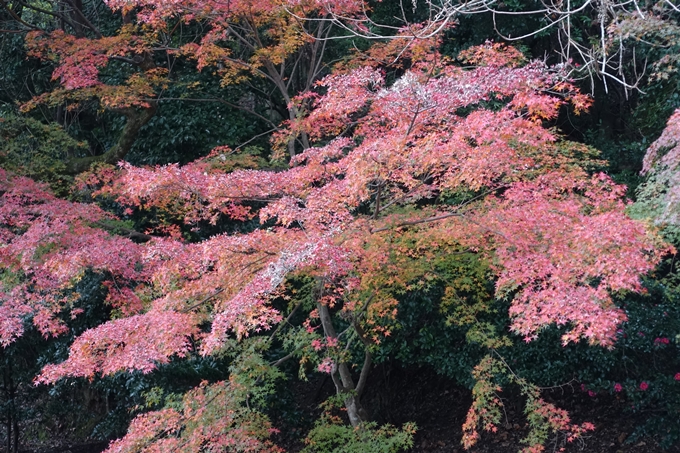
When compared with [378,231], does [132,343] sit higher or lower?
lower

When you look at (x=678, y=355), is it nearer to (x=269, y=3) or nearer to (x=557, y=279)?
(x=557, y=279)

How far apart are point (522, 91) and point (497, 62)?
1.14 m

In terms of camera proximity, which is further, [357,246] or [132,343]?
[132,343]

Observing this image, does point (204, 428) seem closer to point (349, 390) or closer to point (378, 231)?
point (349, 390)

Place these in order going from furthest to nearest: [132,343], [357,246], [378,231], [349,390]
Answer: [349,390], [378,231], [132,343], [357,246]

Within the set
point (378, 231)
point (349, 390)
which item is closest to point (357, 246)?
point (378, 231)

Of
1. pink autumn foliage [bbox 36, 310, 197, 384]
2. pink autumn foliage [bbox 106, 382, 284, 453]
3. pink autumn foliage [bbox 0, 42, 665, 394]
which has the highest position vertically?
pink autumn foliage [bbox 0, 42, 665, 394]

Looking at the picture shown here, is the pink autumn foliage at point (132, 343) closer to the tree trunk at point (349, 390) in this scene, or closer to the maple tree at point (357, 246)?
the maple tree at point (357, 246)

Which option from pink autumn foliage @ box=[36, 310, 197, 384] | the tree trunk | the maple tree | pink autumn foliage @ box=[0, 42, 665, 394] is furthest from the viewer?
the tree trunk

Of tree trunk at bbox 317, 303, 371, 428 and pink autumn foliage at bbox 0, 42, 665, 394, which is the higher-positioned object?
pink autumn foliage at bbox 0, 42, 665, 394

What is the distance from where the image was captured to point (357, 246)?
17.2 ft

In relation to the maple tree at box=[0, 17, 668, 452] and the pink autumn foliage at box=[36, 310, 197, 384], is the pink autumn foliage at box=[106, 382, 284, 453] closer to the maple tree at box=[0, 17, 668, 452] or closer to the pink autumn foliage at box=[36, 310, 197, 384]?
the maple tree at box=[0, 17, 668, 452]

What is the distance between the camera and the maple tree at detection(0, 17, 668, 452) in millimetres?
4902

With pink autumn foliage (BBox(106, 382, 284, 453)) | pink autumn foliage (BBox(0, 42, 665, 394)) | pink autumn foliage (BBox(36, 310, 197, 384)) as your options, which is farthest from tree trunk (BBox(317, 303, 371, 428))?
pink autumn foliage (BBox(36, 310, 197, 384))
